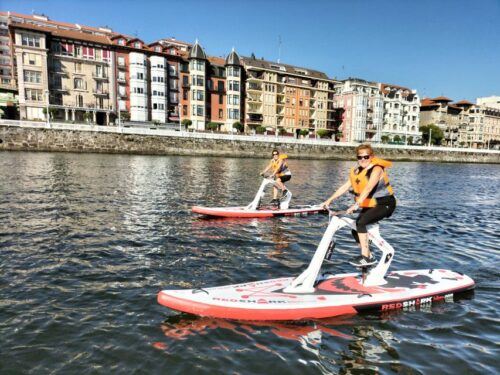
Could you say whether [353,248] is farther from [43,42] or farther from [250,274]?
[43,42]

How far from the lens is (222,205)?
19.2 metres

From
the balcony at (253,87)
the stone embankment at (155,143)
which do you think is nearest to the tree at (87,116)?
the stone embankment at (155,143)

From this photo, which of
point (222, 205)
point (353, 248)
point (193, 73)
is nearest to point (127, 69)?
point (193, 73)

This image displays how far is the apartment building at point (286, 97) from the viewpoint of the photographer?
101 meters

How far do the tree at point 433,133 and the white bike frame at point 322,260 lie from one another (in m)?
126

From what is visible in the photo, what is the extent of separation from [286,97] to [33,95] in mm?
62345

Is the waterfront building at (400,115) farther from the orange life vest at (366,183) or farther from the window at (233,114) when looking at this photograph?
the orange life vest at (366,183)

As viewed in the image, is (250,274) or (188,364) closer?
(188,364)

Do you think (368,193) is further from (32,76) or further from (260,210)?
(32,76)

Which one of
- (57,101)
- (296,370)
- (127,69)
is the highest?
(127,69)

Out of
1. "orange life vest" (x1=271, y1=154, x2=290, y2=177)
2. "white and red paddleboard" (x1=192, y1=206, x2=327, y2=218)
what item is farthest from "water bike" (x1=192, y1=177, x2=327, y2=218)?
"orange life vest" (x1=271, y1=154, x2=290, y2=177)

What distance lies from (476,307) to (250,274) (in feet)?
16.8

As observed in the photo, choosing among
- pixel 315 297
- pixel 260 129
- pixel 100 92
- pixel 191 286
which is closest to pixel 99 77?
pixel 100 92

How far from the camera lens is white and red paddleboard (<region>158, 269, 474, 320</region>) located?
7020mm
